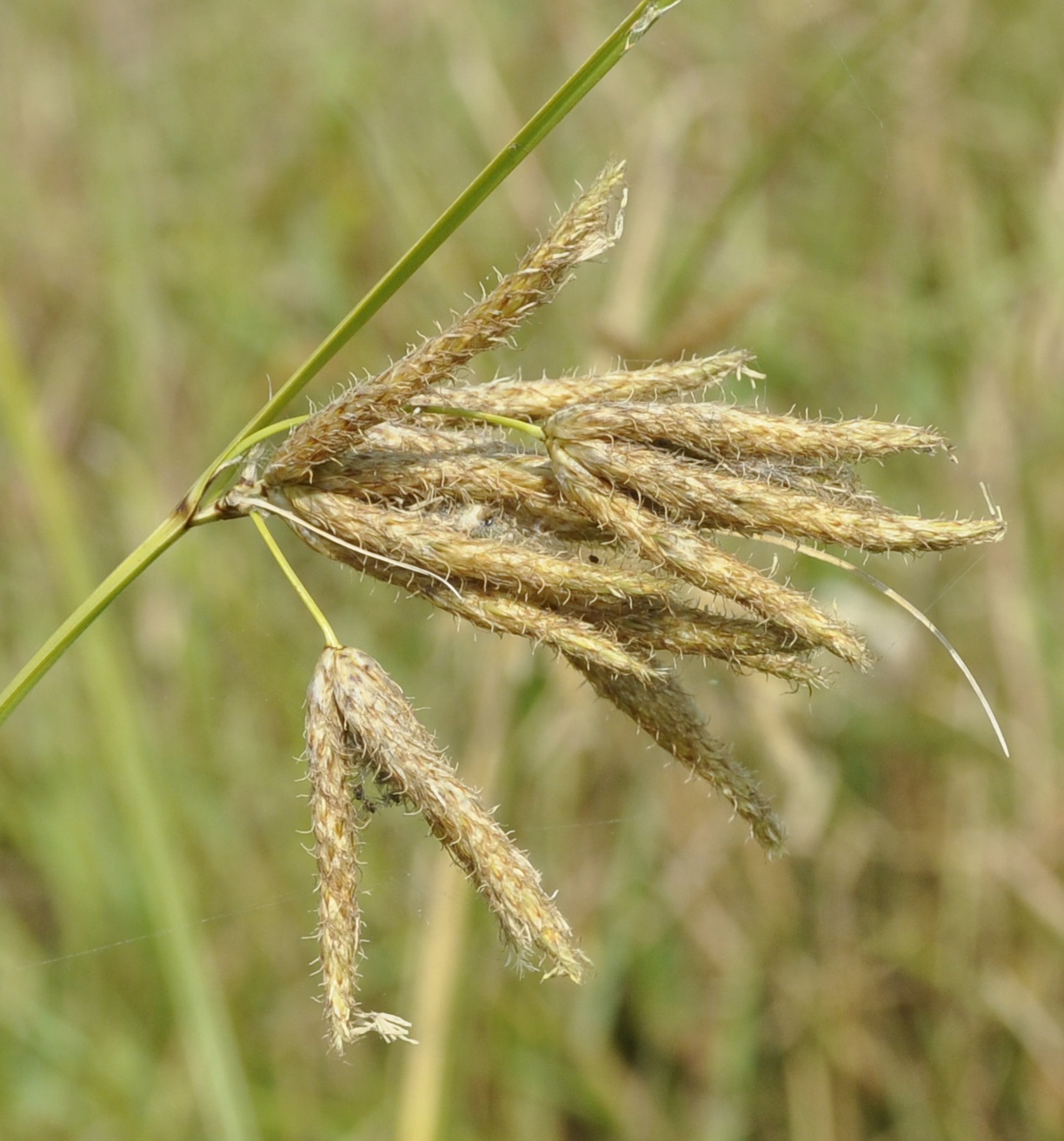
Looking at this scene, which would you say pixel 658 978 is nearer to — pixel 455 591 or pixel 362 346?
pixel 362 346

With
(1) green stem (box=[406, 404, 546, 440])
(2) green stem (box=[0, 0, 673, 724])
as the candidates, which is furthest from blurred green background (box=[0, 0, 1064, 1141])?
(2) green stem (box=[0, 0, 673, 724])

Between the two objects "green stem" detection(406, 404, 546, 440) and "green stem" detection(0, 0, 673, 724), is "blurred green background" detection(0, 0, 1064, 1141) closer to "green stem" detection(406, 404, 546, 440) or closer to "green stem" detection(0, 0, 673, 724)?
"green stem" detection(406, 404, 546, 440)

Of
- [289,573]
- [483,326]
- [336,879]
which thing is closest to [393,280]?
[483,326]

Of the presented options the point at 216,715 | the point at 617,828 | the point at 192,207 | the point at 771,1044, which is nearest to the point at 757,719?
the point at 617,828

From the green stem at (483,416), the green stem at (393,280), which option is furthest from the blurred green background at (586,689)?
the green stem at (393,280)

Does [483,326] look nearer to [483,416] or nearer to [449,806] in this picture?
[483,416]

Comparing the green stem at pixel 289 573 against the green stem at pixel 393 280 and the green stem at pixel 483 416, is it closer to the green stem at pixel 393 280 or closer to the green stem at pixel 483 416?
the green stem at pixel 393 280

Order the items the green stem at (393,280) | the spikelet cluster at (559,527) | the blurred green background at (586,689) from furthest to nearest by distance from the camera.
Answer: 1. the blurred green background at (586,689)
2. the spikelet cluster at (559,527)
3. the green stem at (393,280)
